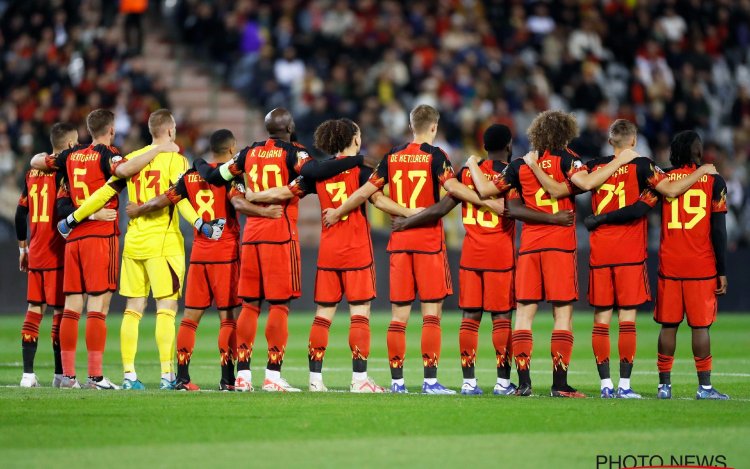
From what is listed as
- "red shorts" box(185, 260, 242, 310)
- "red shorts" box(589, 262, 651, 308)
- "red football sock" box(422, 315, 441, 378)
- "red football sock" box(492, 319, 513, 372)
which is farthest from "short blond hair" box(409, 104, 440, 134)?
"red shorts" box(185, 260, 242, 310)

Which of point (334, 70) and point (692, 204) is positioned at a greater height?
point (334, 70)

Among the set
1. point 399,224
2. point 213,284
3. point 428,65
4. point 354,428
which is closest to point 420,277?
point 399,224

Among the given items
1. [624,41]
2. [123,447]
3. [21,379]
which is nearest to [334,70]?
[624,41]

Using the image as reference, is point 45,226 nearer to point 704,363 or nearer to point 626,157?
point 626,157

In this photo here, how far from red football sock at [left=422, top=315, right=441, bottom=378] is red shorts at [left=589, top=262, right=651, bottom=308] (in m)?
1.33

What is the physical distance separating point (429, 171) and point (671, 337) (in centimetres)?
247

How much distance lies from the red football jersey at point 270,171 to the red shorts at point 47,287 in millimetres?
2214

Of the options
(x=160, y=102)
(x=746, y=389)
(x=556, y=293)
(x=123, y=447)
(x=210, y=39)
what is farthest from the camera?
(x=210, y=39)

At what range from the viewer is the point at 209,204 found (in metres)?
11.9

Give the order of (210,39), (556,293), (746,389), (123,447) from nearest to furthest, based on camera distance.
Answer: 1. (123,447)
2. (556,293)
3. (746,389)
4. (210,39)

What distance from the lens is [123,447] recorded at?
8.48 meters

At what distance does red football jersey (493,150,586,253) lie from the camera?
36.3 feet

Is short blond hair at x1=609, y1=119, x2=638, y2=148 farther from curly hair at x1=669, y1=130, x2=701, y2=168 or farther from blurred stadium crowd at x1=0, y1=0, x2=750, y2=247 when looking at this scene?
blurred stadium crowd at x1=0, y1=0, x2=750, y2=247

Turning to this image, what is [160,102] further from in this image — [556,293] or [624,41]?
[556,293]
